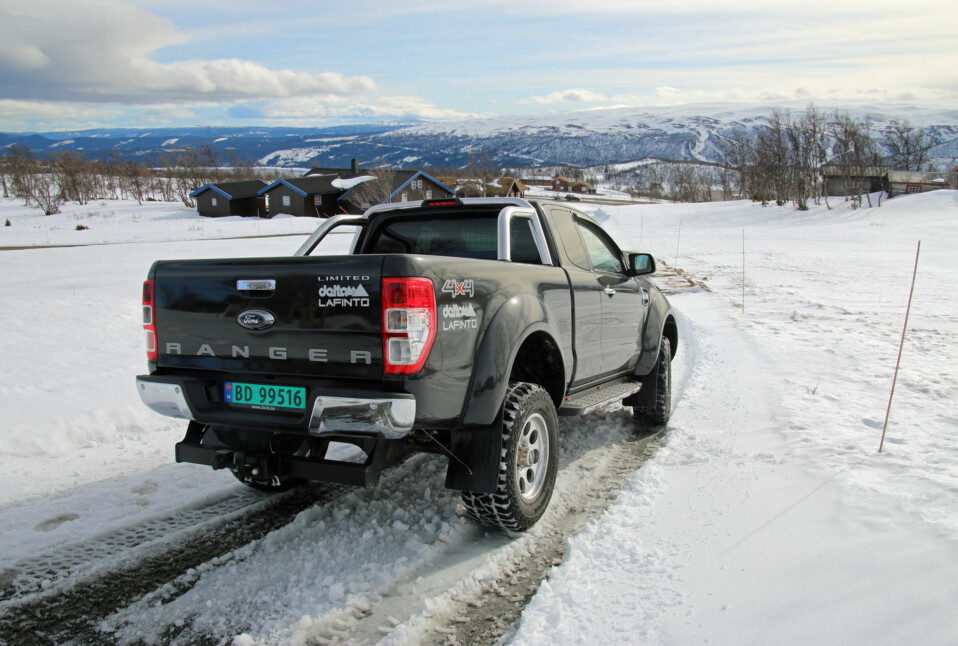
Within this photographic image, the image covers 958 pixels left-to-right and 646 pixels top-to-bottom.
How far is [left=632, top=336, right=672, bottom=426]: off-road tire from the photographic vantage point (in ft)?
18.3

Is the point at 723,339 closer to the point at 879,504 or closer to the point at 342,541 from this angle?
the point at 879,504

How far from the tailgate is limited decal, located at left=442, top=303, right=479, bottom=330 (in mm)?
342

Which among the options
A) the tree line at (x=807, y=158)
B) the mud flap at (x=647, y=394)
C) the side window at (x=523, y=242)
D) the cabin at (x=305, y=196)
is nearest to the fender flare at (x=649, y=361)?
the mud flap at (x=647, y=394)

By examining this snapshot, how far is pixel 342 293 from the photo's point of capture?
2.99 metres

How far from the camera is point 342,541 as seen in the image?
11.7ft

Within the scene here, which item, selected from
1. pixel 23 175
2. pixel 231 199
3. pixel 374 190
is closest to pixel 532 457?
pixel 374 190

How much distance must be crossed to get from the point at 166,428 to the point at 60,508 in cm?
175

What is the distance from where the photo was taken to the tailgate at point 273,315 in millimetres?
2959

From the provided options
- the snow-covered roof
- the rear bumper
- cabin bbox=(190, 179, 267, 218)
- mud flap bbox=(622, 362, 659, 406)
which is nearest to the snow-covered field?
mud flap bbox=(622, 362, 659, 406)

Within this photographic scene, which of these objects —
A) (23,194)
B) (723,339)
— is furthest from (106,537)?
(23,194)

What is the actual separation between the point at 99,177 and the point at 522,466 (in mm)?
130368

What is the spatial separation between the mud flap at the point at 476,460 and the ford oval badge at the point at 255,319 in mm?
1163

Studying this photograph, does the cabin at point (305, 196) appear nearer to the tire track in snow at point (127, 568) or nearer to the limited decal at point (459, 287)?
the tire track in snow at point (127, 568)

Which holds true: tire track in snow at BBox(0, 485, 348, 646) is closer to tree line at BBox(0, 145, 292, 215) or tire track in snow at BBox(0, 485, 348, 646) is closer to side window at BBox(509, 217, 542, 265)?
side window at BBox(509, 217, 542, 265)
